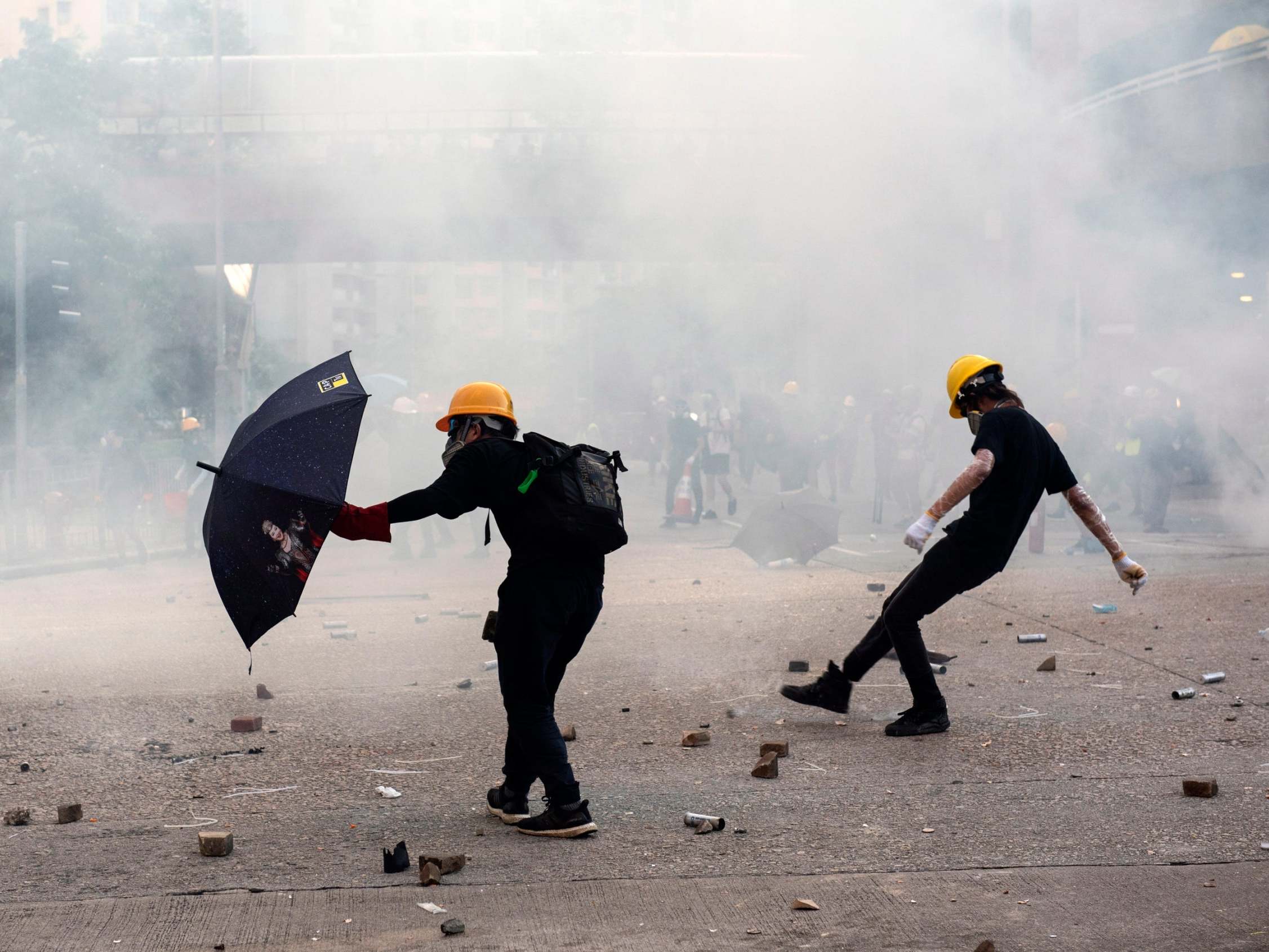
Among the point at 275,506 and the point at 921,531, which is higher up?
the point at 275,506

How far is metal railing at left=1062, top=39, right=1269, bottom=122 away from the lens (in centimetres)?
766

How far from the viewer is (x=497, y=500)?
301 cm

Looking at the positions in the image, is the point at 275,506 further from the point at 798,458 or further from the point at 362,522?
the point at 798,458

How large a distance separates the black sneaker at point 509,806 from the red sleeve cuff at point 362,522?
737mm

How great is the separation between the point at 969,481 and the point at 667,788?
1290mm

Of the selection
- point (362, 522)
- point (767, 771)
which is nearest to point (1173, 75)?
point (767, 771)

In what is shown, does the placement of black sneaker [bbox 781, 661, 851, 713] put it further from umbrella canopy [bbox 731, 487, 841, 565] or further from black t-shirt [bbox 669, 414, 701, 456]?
black t-shirt [bbox 669, 414, 701, 456]

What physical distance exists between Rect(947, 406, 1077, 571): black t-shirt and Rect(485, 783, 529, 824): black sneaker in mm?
1592

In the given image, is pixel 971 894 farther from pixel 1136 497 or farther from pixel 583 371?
pixel 583 371

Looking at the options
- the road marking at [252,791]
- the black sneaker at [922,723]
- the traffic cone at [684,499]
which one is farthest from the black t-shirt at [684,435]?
the road marking at [252,791]

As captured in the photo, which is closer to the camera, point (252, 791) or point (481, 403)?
point (481, 403)

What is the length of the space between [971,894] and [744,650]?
115 inches

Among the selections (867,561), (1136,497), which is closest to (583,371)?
(1136,497)

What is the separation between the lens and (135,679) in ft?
17.0
